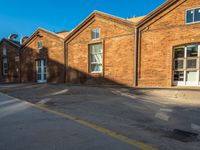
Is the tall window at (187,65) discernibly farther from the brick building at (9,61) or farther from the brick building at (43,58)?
the brick building at (9,61)

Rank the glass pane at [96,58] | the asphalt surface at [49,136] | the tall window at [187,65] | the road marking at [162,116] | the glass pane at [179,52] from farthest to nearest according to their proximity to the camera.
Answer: the glass pane at [96,58] → the glass pane at [179,52] → the tall window at [187,65] → the road marking at [162,116] → the asphalt surface at [49,136]

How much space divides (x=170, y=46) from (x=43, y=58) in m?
12.7

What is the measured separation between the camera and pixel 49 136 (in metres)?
4.31

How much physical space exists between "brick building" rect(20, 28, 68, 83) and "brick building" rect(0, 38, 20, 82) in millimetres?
1125

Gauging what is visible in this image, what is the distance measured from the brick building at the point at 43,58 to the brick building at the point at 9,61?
1.12 m

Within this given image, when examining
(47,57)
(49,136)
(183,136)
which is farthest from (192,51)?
(47,57)

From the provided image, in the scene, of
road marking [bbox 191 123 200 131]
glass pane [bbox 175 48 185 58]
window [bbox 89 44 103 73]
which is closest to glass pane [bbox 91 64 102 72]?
window [bbox 89 44 103 73]

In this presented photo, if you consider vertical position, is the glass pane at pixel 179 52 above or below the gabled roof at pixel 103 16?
below

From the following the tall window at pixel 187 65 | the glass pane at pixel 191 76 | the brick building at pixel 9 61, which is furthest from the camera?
the brick building at pixel 9 61

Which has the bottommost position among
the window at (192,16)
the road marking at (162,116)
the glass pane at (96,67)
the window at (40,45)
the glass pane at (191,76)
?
the road marking at (162,116)

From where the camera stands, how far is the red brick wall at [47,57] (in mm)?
18156

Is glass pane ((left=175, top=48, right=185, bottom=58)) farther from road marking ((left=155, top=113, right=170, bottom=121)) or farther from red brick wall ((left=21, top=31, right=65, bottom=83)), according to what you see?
red brick wall ((left=21, top=31, right=65, bottom=83))

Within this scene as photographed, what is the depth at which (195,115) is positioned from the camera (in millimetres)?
6383

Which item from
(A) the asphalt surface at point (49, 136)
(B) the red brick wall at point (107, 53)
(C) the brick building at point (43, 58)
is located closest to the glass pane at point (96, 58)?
(B) the red brick wall at point (107, 53)
